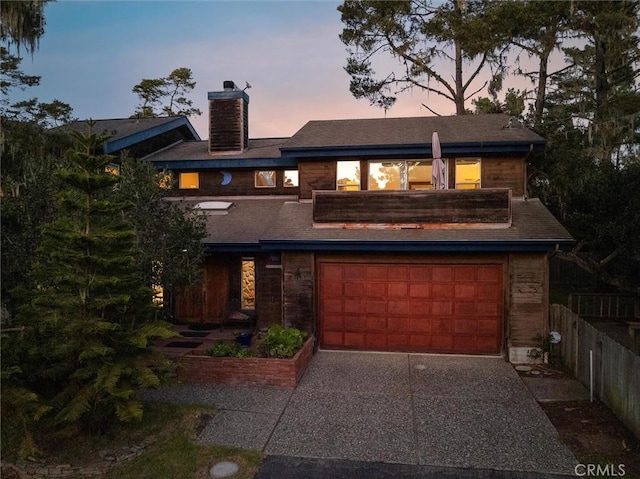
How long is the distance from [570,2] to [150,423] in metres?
24.5

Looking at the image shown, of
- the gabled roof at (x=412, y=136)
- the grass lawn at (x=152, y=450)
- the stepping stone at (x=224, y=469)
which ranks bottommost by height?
the stepping stone at (x=224, y=469)

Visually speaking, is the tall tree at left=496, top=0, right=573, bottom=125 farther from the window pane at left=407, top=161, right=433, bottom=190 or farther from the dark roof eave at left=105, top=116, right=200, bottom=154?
the dark roof eave at left=105, top=116, right=200, bottom=154

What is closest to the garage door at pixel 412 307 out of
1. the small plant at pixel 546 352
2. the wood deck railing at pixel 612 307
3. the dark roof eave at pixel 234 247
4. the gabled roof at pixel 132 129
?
the small plant at pixel 546 352

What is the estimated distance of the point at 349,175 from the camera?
1367 centimetres

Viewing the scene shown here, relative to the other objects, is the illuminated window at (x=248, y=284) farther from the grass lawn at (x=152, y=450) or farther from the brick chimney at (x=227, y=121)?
the grass lawn at (x=152, y=450)

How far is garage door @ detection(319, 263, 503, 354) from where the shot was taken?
11.4 meters

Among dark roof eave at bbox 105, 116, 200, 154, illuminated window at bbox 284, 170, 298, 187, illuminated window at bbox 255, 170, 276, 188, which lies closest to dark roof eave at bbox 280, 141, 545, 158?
illuminated window at bbox 284, 170, 298, 187

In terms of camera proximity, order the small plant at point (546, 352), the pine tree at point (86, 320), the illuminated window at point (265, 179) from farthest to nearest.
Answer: the illuminated window at point (265, 179), the small plant at point (546, 352), the pine tree at point (86, 320)

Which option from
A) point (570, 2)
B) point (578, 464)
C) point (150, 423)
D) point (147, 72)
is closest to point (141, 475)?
point (150, 423)

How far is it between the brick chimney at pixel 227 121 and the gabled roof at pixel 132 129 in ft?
7.48

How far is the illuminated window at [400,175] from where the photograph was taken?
44.3 feet

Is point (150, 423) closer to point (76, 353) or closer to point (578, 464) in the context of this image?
point (76, 353)

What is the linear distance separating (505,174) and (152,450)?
39.4 ft

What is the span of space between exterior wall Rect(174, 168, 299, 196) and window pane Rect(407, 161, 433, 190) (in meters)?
4.71
